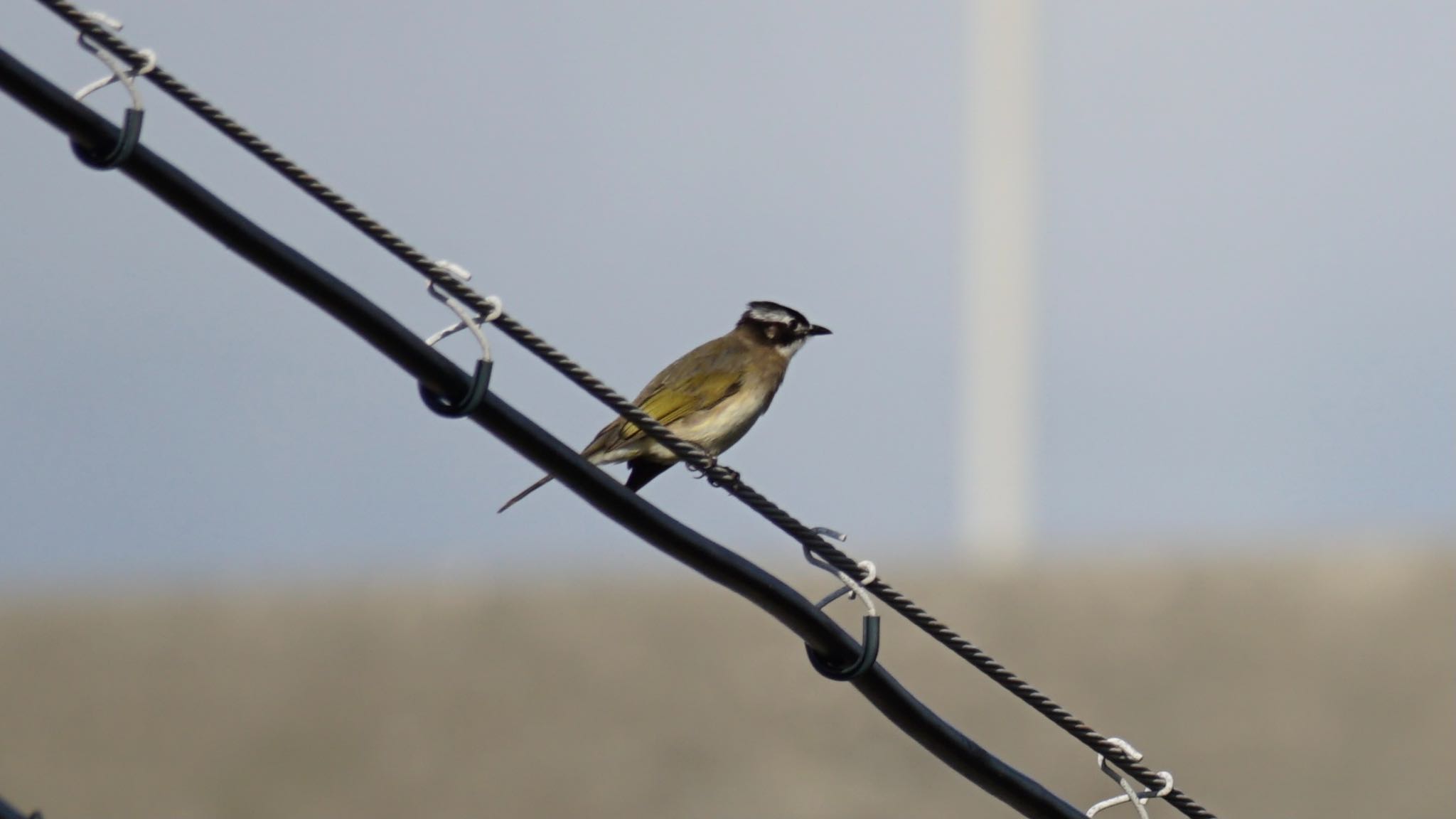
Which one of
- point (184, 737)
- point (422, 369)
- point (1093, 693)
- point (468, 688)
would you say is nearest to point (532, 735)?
point (468, 688)

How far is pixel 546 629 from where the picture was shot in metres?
15.7

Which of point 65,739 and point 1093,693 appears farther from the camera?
point 65,739

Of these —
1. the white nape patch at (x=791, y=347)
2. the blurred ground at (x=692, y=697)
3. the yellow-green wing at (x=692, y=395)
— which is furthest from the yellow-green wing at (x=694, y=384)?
the blurred ground at (x=692, y=697)

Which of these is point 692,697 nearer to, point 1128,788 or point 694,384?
point 694,384

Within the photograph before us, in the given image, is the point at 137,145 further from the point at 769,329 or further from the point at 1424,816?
the point at 1424,816

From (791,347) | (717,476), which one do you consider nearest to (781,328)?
(791,347)

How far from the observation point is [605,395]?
13.6 ft

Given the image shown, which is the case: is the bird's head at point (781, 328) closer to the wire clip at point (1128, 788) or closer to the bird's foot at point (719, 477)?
the bird's foot at point (719, 477)

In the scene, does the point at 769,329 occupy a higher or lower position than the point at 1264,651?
lower

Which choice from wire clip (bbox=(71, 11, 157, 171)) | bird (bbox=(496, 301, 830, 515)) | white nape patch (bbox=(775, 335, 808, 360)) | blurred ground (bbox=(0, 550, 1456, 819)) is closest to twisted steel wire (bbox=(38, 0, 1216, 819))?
wire clip (bbox=(71, 11, 157, 171))

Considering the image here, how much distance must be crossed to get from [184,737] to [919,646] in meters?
6.12

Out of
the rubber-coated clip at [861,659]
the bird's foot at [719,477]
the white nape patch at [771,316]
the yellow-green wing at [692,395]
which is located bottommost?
the rubber-coated clip at [861,659]

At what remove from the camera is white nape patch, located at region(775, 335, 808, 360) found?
884cm

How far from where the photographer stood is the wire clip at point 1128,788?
4778 millimetres
